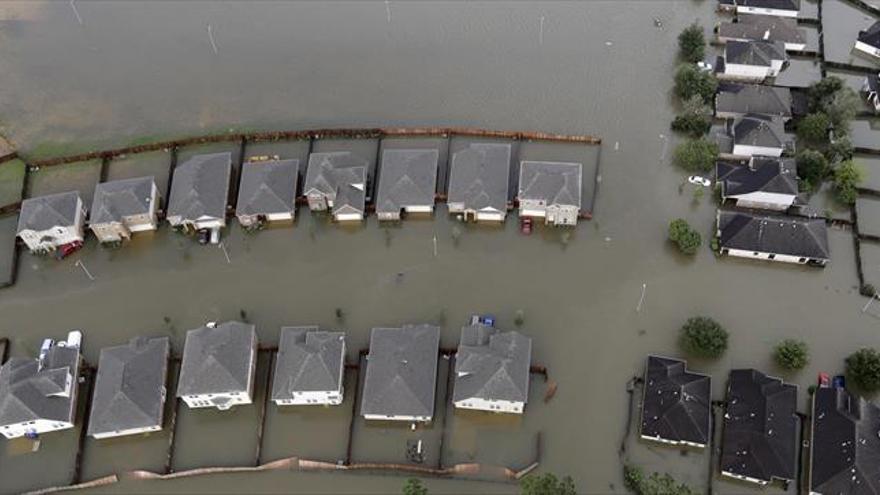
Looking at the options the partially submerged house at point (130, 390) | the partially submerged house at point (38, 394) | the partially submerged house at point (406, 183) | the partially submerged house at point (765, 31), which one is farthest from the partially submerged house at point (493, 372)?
the partially submerged house at point (765, 31)

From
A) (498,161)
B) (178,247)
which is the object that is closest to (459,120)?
(498,161)

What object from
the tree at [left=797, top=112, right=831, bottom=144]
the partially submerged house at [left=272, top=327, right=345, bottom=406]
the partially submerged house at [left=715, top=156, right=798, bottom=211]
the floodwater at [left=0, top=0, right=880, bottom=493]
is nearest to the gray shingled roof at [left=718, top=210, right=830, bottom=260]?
the floodwater at [left=0, top=0, right=880, bottom=493]

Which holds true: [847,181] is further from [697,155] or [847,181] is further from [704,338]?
[704,338]

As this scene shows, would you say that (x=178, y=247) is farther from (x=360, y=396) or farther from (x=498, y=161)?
(x=498, y=161)

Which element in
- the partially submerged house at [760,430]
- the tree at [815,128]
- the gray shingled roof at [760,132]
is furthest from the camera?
the tree at [815,128]

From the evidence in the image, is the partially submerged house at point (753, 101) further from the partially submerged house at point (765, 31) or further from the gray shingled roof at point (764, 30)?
the gray shingled roof at point (764, 30)

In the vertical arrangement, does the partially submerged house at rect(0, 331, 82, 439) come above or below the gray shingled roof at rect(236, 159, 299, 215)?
below

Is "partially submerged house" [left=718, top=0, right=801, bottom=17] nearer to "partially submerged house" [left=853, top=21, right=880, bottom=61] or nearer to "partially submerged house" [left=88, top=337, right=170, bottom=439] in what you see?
"partially submerged house" [left=853, top=21, right=880, bottom=61]
